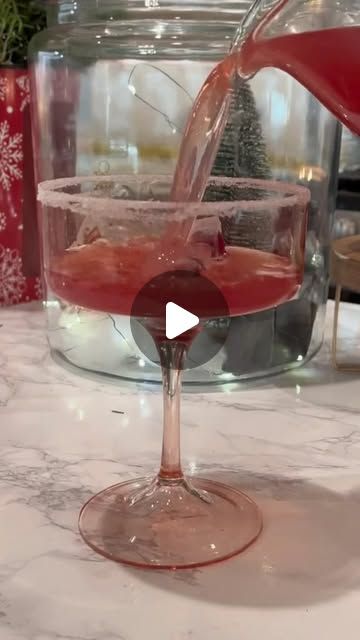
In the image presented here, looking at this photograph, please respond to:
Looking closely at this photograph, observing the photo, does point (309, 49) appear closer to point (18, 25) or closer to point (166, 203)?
point (166, 203)

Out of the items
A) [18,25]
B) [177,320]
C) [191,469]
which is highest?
[18,25]

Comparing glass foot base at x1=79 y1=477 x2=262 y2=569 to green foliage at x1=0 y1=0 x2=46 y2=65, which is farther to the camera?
green foliage at x1=0 y1=0 x2=46 y2=65

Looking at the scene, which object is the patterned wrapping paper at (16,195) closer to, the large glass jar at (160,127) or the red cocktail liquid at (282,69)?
the large glass jar at (160,127)

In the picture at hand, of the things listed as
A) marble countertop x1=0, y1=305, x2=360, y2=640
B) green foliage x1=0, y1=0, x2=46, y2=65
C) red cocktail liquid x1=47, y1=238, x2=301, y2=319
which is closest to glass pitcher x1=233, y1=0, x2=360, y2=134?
red cocktail liquid x1=47, y1=238, x2=301, y2=319

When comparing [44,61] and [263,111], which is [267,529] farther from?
[44,61]

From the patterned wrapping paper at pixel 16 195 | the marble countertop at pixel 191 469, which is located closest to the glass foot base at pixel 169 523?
the marble countertop at pixel 191 469

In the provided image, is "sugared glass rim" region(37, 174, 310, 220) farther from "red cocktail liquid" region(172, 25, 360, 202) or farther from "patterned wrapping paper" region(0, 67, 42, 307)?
"patterned wrapping paper" region(0, 67, 42, 307)
